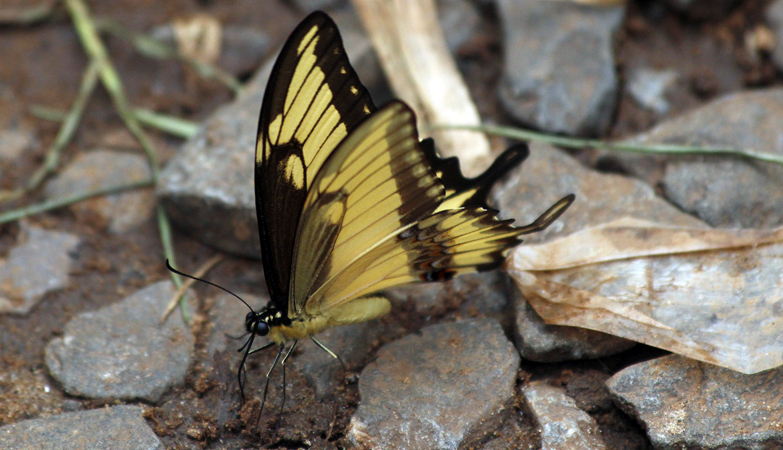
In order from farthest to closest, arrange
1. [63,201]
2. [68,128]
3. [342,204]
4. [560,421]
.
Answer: [68,128]
[63,201]
[560,421]
[342,204]

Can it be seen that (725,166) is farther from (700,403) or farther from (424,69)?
(424,69)

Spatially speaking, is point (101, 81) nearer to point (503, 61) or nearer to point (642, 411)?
point (503, 61)

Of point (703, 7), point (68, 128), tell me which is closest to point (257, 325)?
point (68, 128)

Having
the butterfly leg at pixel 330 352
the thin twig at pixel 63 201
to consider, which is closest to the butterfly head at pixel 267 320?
the butterfly leg at pixel 330 352

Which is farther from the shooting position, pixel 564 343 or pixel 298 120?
pixel 564 343

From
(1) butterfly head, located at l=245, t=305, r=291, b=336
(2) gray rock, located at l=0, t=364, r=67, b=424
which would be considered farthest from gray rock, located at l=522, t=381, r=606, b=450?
(2) gray rock, located at l=0, t=364, r=67, b=424

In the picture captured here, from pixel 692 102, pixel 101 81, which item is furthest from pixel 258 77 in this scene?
pixel 692 102

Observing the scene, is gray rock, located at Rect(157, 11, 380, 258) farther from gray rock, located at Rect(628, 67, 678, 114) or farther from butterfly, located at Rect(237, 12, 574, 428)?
gray rock, located at Rect(628, 67, 678, 114)
